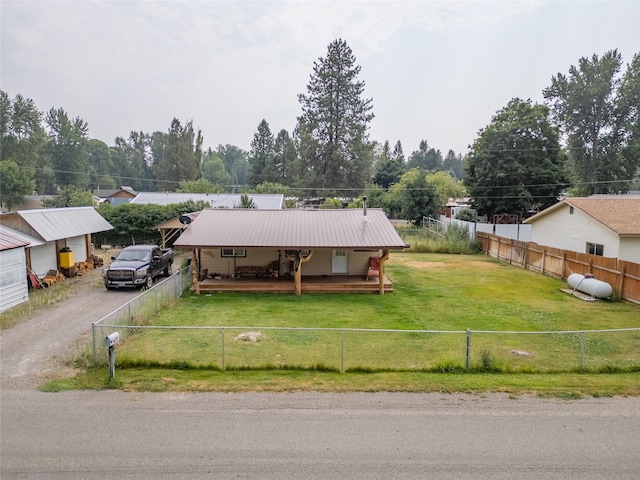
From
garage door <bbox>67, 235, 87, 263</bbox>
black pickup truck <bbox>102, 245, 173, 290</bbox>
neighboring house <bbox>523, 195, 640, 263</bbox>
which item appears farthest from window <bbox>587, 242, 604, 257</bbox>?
garage door <bbox>67, 235, 87, 263</bbox>

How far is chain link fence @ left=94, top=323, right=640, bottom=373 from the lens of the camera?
33.1 ft

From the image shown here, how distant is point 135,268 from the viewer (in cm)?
1875

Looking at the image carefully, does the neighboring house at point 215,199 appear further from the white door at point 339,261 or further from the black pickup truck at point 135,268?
the white door at point 339,261

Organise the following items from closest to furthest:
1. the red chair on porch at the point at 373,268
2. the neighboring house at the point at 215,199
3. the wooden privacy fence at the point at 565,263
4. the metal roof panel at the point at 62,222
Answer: the wooden privacy fence at the point at 565,263 < the metal roof panel at the point at 62,222 < the red chair on porch at the point at 373,268 < the neighboring house at the point at 215,199

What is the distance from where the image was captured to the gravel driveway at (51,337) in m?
9.73

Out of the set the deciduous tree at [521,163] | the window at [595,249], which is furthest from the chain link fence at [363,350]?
the deciduous tree at [521,163]

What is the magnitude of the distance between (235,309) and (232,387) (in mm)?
7048

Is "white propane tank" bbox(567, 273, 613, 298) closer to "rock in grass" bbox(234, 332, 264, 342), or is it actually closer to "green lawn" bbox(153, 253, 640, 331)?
"green lawn" bbox(153, 253, 640, 331)

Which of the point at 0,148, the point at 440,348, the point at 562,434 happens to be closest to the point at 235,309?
the point at 440,348

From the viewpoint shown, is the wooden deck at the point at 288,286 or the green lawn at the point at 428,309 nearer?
the green lawn at the point at 428,309

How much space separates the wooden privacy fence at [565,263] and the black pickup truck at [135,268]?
2021 centimetres

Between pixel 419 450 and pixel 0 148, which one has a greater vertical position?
pixel 0 148

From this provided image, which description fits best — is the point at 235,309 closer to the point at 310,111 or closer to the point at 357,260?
the point at 357,260

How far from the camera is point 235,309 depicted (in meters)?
15.9
